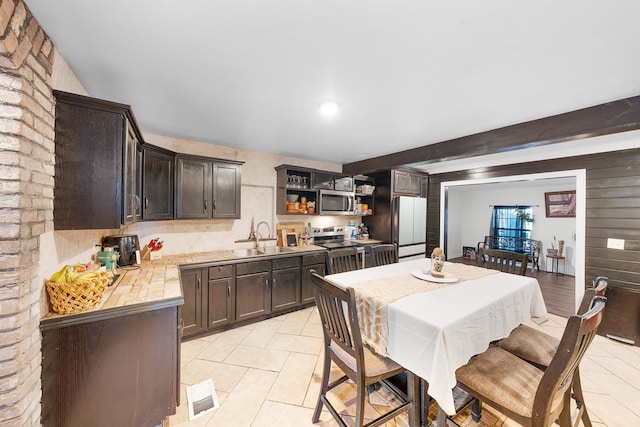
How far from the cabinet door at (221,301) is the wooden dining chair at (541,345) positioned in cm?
274

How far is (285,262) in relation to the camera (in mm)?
3447

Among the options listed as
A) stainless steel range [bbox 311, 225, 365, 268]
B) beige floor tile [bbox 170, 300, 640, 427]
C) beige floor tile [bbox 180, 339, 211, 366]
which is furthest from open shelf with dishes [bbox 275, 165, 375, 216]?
beige floor tile [bbox 180, 339, 211, 366]

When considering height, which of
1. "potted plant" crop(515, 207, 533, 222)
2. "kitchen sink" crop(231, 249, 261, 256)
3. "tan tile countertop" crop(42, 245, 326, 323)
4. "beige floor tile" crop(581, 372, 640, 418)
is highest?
"potted plant" crop(515, 207, 533, 222)

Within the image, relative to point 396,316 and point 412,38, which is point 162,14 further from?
point 396,316

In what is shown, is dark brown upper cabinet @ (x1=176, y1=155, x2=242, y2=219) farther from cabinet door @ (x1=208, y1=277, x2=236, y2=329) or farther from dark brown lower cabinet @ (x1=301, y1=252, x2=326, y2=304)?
dark brown lower cabinet @ (x1=301, y1=252, x2=326, y2=304)

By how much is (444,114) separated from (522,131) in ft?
2.85

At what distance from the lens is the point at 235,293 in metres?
3.04

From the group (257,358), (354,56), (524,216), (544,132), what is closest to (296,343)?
(257,358)

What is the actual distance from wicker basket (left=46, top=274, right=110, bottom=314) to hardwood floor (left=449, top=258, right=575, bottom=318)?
557cm

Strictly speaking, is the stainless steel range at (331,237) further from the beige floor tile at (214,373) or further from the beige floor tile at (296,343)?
the beige floor tile at (214,373)

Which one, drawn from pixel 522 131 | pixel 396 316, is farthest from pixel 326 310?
pixel 522 131

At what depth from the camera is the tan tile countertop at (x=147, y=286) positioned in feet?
4.92

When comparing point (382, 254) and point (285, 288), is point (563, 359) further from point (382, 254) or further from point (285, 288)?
point (285, 288)

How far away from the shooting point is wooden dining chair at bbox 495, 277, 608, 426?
4.96ft
